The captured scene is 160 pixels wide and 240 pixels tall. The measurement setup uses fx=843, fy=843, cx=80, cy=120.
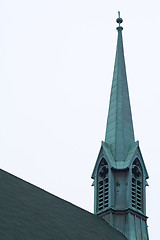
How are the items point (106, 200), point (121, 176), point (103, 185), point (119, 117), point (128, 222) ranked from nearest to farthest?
point (128, 222), point (106, 200), point (121, 176), point (103, 185), point (119, 117)

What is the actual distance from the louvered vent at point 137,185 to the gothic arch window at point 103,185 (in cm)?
148

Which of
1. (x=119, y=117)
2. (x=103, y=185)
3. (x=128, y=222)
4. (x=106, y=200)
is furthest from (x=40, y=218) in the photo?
(x=119, y=117)

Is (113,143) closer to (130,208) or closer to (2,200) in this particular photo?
(130,208)

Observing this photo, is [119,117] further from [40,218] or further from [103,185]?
[40,218]

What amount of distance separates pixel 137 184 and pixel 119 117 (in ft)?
13.6

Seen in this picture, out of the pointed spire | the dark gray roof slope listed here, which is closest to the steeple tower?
the pointed spire

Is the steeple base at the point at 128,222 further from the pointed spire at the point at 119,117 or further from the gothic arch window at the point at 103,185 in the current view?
the pointed spire at the point at 119,117

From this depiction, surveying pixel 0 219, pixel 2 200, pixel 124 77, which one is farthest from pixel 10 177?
pixel 124 77

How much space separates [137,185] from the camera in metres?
46.2

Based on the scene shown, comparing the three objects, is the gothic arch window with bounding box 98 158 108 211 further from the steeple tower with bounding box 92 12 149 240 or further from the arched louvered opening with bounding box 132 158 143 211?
the arched louvered opening with bounding box 132 158 143 211

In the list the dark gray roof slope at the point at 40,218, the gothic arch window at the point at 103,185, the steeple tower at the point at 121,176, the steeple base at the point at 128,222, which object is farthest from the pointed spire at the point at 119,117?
the dark gray roof slope at the point at 40,218

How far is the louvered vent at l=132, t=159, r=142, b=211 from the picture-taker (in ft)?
149

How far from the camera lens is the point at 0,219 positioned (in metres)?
31.8

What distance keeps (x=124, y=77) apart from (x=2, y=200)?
17730mm
